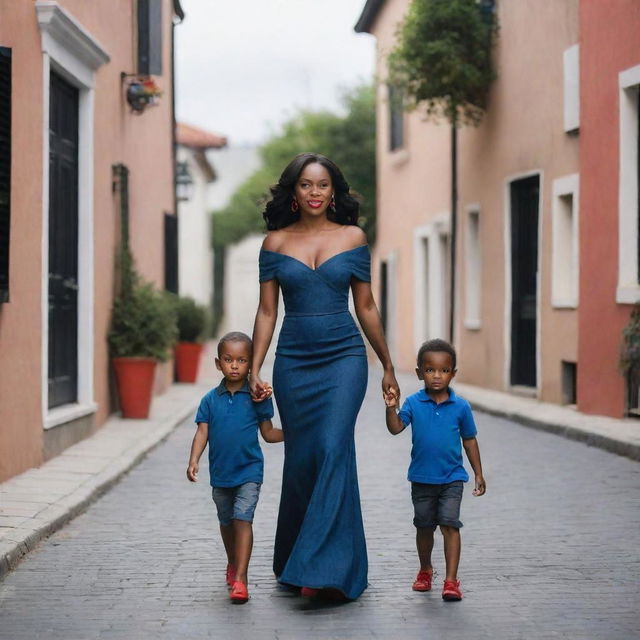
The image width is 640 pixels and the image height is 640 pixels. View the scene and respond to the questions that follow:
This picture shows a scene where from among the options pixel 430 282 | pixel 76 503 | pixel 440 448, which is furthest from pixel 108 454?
pixel 430 282

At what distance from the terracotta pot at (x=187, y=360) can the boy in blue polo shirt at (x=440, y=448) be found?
14908 millimetres

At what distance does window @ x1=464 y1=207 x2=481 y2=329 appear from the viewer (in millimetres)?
20344

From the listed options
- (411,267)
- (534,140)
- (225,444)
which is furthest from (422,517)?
(411,267)

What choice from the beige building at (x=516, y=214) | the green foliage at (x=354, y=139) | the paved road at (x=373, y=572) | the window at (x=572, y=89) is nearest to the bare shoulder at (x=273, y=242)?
the paved road at (x=373, y=572)

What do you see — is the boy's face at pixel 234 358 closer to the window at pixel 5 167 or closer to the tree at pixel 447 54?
the window at pixel 5 167

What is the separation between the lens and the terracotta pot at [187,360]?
2052 centimetres

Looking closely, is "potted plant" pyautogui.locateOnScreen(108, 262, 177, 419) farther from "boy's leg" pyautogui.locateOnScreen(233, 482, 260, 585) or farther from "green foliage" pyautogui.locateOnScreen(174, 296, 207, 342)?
"boy's leg" pyautogui.locateOnScreen(233, 482, 260, 585)

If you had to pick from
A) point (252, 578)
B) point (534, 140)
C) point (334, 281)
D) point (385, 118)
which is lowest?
point (252, 578)

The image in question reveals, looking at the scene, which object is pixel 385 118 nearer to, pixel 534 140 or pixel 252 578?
pixel 534 140

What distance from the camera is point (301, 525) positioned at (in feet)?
19.0

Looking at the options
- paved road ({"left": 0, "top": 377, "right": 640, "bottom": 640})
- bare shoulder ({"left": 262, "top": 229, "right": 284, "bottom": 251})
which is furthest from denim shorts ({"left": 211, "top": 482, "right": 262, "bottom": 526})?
bare shoulder ({"left": 262, "top": 229, "right": 284, "bottom": 251})

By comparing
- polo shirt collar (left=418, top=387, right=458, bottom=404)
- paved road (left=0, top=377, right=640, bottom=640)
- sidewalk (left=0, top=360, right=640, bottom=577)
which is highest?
polo shirt collar (left=418, top=387, right=458, bottom=404)

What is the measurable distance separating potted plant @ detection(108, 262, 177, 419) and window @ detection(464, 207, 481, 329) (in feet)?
24.4

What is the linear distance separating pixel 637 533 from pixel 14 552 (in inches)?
133
